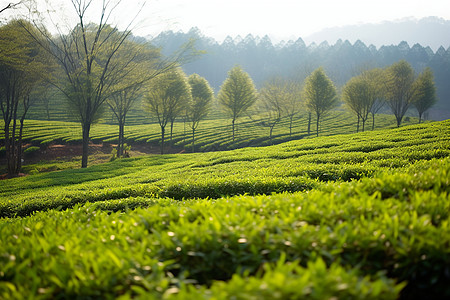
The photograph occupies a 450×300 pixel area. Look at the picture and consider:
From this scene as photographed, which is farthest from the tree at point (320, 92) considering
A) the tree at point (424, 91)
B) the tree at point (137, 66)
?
the tree at point (137, 66)

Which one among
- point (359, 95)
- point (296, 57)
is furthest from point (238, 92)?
point (296, 57)

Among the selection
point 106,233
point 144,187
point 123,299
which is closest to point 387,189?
point 123,299

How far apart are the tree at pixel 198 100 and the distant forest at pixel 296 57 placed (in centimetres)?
11755

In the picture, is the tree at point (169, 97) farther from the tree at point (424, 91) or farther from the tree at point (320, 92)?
the tree at point (424, 91)

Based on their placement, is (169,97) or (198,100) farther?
(198,100)

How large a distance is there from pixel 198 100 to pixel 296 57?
164330 mm

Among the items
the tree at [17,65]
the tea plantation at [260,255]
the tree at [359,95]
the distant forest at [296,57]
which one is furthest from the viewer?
the distant forest at [296,57]

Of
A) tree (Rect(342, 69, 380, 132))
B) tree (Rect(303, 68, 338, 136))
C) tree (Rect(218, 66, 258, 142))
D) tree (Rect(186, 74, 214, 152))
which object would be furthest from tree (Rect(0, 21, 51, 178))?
tree (Rect(342, 69, 380, 132))

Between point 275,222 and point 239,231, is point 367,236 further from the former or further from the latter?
A: point 239,231

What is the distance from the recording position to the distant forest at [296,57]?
5706 inches

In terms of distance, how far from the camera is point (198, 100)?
1361 inches

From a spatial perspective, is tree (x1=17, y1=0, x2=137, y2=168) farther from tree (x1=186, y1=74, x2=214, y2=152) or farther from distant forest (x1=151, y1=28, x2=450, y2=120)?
distant forest (x1=151, y1=28, x2=450, y2=120)

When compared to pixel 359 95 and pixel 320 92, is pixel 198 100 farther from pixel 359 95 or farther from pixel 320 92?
pixel 359 95

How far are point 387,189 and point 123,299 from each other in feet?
10.6
